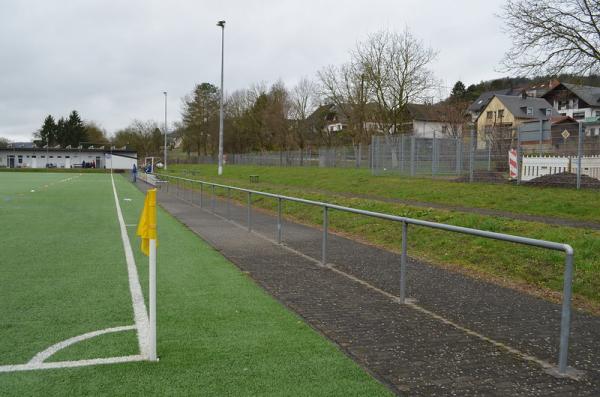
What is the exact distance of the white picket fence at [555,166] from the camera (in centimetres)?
1552

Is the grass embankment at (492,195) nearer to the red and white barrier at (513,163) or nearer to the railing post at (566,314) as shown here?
the red and white barrier at (513,163)

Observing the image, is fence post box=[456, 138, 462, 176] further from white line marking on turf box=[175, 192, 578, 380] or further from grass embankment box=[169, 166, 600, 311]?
white line marking on turf box=[175, 192, 578, 380]

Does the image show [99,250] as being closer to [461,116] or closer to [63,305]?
[63,305]

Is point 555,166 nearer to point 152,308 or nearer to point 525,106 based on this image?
point 152,308

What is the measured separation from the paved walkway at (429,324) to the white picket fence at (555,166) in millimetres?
9901

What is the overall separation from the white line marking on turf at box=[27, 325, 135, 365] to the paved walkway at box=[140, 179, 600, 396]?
6.11 ft

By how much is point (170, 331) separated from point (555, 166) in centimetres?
1512

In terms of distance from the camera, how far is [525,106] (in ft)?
242

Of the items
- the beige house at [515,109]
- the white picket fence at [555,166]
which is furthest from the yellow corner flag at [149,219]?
the beige house at [515,109]

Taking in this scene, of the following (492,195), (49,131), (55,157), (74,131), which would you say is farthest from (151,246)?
(49,131)

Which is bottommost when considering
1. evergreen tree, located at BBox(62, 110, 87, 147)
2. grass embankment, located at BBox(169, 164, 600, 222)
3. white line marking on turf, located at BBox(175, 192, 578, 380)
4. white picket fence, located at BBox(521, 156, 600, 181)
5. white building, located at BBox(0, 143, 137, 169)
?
white line marking on turf, located at BBox(175, 192, 578, 380)

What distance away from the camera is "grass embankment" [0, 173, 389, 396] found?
382cm

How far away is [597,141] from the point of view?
15484 mm

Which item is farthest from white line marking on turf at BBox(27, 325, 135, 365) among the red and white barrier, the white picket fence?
the red and white barrier
